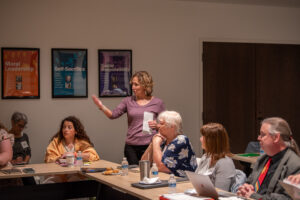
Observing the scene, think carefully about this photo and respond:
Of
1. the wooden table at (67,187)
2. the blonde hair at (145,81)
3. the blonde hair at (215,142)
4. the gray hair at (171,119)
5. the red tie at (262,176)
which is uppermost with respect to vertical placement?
the blonde hair at (145,81)

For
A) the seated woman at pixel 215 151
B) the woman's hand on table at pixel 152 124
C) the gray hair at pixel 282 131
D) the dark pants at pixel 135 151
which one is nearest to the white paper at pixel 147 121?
the woman's hand on table at pixel 152 124

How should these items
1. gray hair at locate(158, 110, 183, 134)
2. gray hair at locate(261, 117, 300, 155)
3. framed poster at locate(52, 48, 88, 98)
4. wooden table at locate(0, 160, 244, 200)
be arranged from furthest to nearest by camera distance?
framed poster at locate(52, 48, 88, 98) → gray hair at locate(158, 110, 183, 134) → wooden table at locate(0, 160, 244, 200) → gray hair at locate(261, 117, 300, 155)

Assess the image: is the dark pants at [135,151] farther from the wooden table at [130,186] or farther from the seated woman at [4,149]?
→ the seated woman at [4,149]

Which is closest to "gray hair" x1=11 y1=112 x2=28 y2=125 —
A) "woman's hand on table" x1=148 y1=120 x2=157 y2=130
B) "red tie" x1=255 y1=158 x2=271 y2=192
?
"woman's hand on table" x1=148 y1=120 x2=157 y2=130

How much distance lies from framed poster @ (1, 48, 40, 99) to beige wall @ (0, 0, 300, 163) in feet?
0.25

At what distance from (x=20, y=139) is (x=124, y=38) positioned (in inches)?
78.1

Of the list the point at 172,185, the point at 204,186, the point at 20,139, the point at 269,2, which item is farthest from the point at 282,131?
the point at 269,2

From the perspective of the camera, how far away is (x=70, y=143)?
4.88 metres

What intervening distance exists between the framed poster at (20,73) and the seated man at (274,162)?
3.84 m

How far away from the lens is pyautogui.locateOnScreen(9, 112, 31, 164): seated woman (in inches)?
219

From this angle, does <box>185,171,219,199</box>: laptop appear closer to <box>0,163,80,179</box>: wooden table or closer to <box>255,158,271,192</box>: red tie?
<box>255,158,271,192</box>: red tie

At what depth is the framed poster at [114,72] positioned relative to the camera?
256 inches

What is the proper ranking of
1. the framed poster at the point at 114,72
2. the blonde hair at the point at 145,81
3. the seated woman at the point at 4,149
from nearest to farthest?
1. the seated woman at the point at 4,149
2. the blonde hair at the point at 145,81
3. the framed poster at the point at 114,72

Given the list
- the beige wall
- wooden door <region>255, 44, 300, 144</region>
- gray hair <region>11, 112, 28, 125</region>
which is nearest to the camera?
gray hair <region>11, 112, 28, 125</region>
